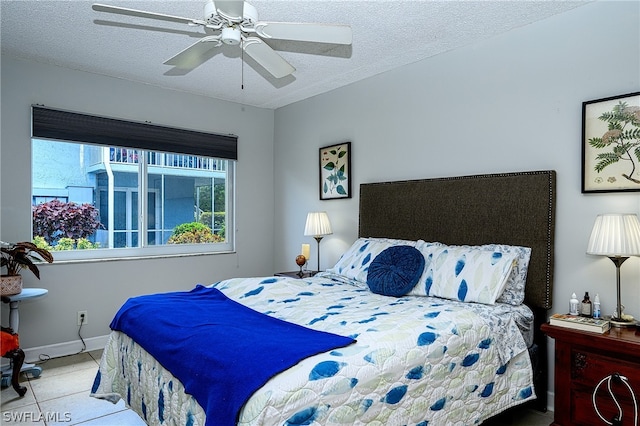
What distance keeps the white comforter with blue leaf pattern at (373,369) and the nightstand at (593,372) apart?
187 mm

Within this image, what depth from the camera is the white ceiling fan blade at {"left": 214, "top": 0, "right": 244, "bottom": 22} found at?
1.82m

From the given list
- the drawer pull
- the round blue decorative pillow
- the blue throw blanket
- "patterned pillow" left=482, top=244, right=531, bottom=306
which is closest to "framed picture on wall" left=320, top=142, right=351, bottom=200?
the round blue decorative pillow

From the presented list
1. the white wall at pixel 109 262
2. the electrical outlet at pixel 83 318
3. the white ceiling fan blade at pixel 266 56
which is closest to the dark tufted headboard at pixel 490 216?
the white ceiling fan blade at pixel 266 56

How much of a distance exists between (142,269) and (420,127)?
3037mm

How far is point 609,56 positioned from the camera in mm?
2424

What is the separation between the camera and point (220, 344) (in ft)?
5.48

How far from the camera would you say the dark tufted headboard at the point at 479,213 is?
8.59ft

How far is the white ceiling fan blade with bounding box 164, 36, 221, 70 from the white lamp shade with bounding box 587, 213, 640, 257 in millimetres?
2296

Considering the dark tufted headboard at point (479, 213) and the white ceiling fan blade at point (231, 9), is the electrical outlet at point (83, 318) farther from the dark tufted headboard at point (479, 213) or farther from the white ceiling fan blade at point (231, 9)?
the white ceiling fan blade at point (231, 9)

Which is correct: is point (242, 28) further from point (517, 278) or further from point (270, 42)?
point (517, 278)

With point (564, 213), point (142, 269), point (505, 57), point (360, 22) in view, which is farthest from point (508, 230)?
point (142, 269)

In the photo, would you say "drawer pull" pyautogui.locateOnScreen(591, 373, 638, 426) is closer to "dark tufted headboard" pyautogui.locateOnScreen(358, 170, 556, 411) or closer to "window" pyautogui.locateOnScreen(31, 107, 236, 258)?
"dark tufted headboard" pyautogui.locateOnScreen(358, 170, 556, 411)

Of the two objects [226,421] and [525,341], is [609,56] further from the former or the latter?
[226,421]

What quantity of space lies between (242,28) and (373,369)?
1.74 metres
